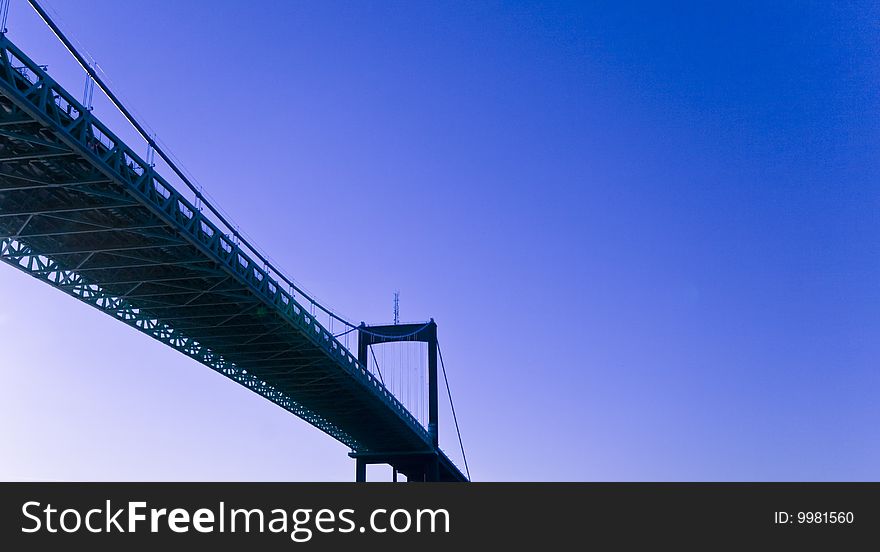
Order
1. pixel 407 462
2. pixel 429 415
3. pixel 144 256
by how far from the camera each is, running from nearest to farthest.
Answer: pixel 144 256
pixel 407 462
pixel 429 415

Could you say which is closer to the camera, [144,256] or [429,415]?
[144,256]

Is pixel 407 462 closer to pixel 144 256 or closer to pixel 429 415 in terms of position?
pixel 429 415

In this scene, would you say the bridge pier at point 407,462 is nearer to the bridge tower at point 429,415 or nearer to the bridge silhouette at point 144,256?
the bridge tower at point 429,415

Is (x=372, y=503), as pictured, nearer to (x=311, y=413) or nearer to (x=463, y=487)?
(x=463, y=487)

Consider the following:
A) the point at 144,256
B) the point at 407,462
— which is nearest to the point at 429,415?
the point at 407,462

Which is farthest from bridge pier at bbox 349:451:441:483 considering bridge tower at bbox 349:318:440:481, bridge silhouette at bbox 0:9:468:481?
bridge silhouette at bbox 0:9:468:481

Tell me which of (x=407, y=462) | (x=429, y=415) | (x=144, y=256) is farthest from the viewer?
(x=429, y=415)

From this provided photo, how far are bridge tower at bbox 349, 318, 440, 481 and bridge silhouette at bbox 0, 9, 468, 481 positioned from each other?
63.0ft

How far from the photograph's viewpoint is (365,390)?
6800 cm

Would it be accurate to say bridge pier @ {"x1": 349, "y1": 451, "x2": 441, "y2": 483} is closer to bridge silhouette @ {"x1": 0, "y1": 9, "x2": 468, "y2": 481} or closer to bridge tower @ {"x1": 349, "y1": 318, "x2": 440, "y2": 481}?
bridge tower @ {"x1": 349, "y1": 318, "x2": 440, "y2": 481}

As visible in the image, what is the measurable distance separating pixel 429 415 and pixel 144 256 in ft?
192

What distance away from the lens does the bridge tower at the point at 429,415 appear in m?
90.6

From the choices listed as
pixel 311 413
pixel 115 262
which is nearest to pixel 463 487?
pixel 115 262

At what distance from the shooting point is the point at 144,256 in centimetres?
4103
